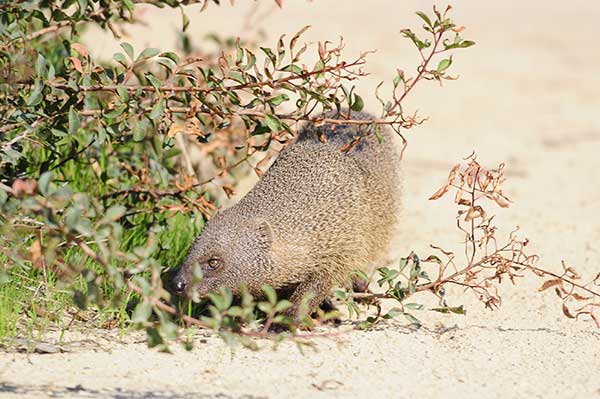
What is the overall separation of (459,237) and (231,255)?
1831mm

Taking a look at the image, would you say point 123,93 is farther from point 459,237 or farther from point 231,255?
point 459,237

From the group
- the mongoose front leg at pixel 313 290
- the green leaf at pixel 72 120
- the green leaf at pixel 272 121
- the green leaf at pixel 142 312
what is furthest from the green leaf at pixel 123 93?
the mongoose front leg at pixel 313 290

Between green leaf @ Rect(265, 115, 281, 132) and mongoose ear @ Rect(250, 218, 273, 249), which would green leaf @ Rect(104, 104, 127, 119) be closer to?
green leaf @ Rect(265, 115, 281, 132)

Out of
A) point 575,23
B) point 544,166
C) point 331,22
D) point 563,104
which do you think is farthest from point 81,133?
point 575,23

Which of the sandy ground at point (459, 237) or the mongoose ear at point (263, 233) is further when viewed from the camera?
the mongoose ear at point (263, 233)

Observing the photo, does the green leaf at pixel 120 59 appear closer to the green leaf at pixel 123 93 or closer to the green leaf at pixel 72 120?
the green leaf at pixel 123 93

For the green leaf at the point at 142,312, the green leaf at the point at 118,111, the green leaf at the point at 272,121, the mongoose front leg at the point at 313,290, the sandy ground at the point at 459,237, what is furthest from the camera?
the mongoose front leg at the point at 313,290

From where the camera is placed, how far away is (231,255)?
3.64m

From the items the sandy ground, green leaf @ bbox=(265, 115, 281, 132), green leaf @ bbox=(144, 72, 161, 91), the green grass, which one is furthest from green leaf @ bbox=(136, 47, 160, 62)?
the sandy ground

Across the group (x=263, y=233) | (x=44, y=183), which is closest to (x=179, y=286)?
(x=263, y=233)

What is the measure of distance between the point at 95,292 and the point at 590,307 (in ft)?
7.15

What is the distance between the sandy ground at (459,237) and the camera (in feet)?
9.73

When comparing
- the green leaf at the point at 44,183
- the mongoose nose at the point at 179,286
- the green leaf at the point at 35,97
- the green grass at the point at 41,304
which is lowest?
the green grass at the point at 41,304

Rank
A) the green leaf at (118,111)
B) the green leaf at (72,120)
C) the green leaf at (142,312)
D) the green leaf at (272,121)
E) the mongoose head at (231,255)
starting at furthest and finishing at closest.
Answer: the mongoose head at (231,255) → the green leaf at (272,121) → the green leaf at (118,111) → the green leaf at (72,120) → the green leaf at (142,312)
